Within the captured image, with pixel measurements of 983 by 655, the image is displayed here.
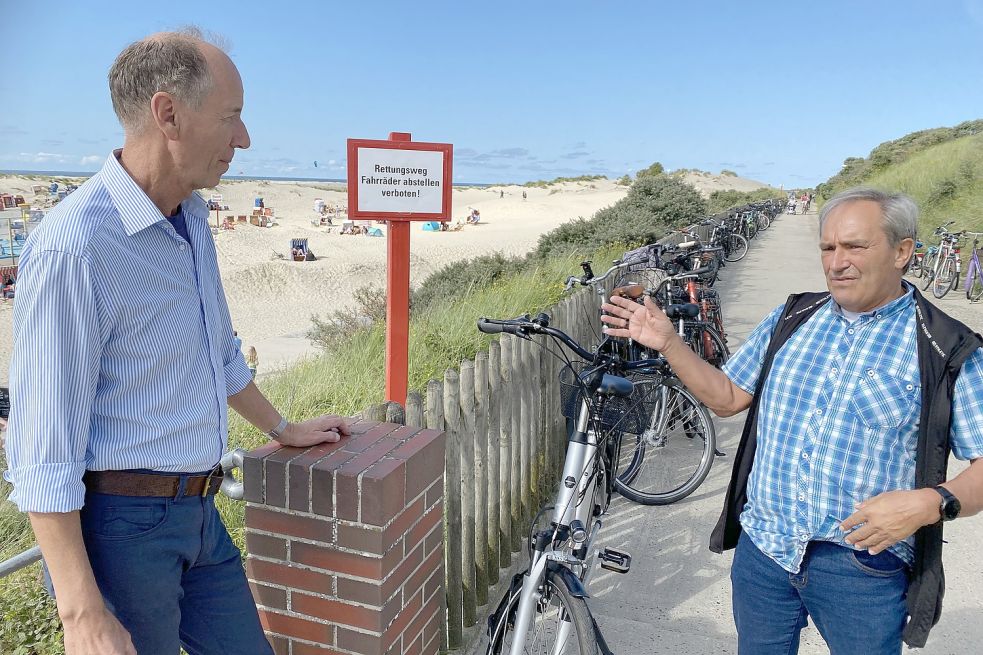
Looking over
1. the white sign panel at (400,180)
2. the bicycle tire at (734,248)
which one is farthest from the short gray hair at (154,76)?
the bicycle tire at (734,248)

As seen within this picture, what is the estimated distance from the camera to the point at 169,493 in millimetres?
1617

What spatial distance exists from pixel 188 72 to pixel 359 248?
98.9ft

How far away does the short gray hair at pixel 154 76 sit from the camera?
1.49 m

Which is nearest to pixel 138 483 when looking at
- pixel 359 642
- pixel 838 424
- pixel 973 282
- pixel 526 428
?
pixel 359 642

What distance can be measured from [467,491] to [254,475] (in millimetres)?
1177

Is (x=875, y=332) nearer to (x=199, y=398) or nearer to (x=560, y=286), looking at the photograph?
(x=199, y=398)

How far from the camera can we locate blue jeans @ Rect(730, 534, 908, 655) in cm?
189

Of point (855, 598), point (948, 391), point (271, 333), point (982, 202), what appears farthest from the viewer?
point (982, 202)

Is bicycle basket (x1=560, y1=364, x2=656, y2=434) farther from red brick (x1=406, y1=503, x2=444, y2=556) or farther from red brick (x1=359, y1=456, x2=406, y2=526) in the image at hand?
red brick (x1=359, y1=456, x2=406, y2=526)

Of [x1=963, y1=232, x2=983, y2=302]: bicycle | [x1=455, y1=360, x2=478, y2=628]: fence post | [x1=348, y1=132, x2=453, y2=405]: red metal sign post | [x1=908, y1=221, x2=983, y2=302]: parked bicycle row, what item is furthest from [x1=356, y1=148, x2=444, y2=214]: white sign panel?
[x1=963, y1=232, x2=983, y2=302]: bicycle

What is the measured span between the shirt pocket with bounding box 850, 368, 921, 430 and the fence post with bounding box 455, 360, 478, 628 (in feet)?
5.07

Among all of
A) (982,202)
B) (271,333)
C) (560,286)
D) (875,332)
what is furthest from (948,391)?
(982,202)

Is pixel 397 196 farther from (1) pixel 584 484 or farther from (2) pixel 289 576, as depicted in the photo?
(2) pixel 289 576

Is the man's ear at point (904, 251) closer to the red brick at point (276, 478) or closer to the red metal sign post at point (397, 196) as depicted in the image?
the red brick at point (276, 478)
